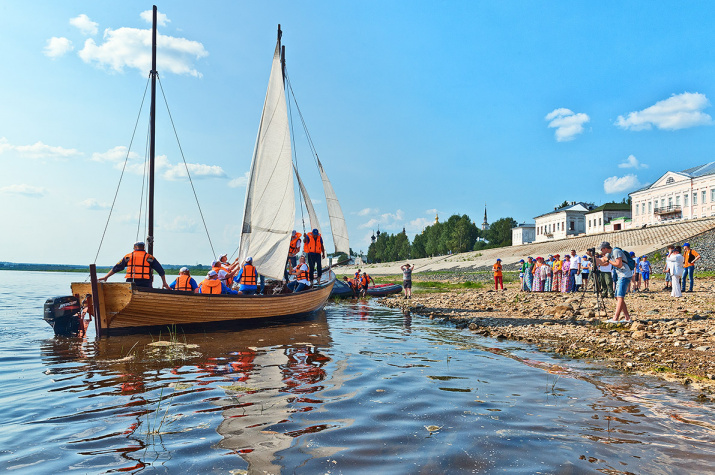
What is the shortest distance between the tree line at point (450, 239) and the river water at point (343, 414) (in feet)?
326

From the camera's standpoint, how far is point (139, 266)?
40.2 ft

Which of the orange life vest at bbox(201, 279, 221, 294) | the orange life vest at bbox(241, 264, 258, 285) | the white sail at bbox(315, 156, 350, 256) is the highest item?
the white sail at bbox(315, 156, 350, 256)

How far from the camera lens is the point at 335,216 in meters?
26.6

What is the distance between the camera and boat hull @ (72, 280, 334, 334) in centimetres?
1184

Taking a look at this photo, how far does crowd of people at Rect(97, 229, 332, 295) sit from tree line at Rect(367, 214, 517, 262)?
89768mm

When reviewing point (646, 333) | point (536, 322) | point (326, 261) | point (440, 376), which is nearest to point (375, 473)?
point (440, 376)

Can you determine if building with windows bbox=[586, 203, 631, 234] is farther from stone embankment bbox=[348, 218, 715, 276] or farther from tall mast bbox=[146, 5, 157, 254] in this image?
tall mast bbox=[146, 5, 157, 254]

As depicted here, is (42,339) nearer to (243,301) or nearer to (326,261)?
(243,301)

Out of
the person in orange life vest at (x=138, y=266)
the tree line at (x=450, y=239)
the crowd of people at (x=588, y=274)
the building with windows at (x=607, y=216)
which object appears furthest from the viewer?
the tree line at (x=450, y=239)

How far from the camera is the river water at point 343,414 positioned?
402cm

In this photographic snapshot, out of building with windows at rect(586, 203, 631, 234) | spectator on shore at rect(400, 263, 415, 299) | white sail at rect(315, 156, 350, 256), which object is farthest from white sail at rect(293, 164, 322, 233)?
building with windows at rect(586, 203, 631, 234)

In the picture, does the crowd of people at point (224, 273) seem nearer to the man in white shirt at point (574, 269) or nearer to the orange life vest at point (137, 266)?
the orange life vest at point (137, 266)

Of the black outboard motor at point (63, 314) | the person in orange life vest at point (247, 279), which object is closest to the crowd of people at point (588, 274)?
the person in orange life vest at point (247, 279)

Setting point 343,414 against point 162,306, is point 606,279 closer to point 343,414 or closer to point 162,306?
point 343,414
